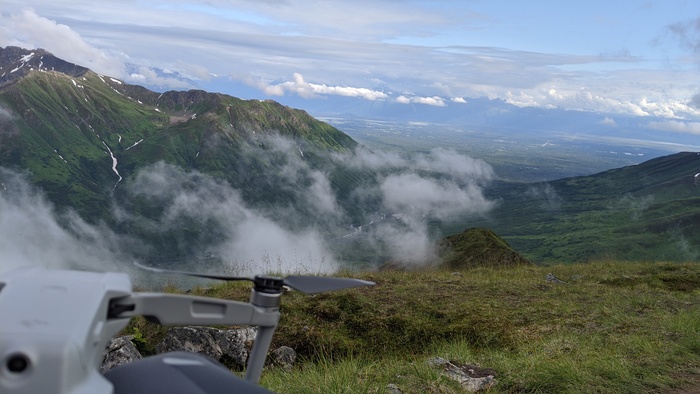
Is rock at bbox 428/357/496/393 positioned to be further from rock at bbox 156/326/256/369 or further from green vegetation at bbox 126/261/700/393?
rock at bbox 156/326/256/369

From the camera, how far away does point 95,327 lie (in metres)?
1.92

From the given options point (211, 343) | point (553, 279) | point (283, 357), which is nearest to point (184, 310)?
point (283, 357)

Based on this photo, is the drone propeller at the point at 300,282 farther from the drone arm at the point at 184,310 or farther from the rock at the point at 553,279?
the rock at the point at 553,279

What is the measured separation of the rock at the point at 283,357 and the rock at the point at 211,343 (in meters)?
0.74

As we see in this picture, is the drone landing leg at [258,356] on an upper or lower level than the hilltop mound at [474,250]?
upper

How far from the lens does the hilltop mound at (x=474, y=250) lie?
35.0 meters

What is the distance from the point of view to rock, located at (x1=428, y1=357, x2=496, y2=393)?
20.7 feet

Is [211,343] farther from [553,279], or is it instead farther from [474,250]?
[474,250]

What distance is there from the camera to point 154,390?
2.22 metres

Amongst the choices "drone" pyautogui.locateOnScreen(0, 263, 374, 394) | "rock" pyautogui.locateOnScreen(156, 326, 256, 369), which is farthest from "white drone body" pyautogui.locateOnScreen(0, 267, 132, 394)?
"rock" pyautogui.locateOnScreen(156, 326, 256, 369)

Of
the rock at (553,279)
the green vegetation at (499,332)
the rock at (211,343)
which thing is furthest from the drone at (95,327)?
the rock at (553,279)

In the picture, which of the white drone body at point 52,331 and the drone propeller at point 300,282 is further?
the drone propeller at point 300,282

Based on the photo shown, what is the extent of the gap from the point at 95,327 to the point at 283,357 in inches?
324

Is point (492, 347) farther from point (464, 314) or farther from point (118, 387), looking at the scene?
point (118, 387)
